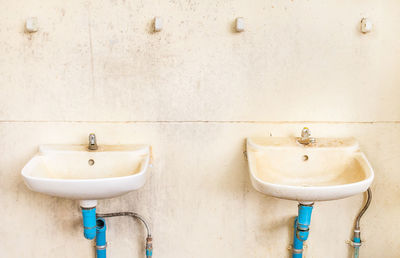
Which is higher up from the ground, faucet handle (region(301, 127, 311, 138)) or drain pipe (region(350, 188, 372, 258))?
faucet handle (region(301, 127, 311, 138))

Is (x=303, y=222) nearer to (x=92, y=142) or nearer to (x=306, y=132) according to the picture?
(x=306, y=132)

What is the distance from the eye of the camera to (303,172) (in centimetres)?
174

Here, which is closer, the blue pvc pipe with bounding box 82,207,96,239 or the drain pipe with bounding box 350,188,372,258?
the blue pvc pipe with bounding box 82,207,96,239

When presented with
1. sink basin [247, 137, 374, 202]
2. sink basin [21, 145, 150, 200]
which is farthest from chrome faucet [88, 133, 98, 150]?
sink basin [247, 137, 374, 202]

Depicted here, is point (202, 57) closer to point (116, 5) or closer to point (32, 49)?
point (116, 5)

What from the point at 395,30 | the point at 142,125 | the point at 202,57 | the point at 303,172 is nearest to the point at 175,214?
the point at 142,125

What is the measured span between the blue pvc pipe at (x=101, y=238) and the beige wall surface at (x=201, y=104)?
64 millimetres

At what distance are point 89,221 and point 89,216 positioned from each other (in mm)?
26

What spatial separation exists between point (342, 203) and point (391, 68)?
706 mm

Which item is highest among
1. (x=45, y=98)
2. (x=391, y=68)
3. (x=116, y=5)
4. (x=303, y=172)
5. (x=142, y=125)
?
(x=116, y=5)

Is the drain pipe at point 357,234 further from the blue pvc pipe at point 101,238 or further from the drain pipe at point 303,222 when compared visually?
the blue pvc pipe at point 101,238

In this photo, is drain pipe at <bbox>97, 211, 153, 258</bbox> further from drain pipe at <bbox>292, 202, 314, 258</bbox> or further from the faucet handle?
the faucet handle

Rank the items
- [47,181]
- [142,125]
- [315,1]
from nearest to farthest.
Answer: [47,181] < [315,1] < [142,125]

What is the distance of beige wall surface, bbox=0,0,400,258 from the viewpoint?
1756 mm
